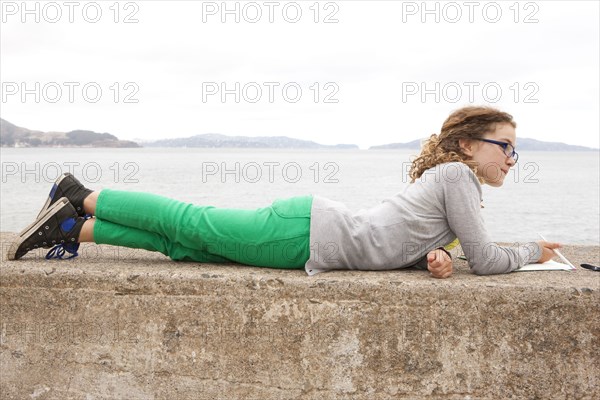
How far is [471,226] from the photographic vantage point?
2744 mm

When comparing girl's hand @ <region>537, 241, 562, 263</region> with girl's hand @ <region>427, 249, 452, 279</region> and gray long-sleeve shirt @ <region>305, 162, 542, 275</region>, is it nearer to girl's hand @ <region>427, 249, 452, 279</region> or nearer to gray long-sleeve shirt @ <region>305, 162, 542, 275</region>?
gray long-sleeve shirt @ <region>305, 162, 542, 275</region>

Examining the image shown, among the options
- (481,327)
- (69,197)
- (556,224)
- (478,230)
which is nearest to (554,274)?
(478,230)

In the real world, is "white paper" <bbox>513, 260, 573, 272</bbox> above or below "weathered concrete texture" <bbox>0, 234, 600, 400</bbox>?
above

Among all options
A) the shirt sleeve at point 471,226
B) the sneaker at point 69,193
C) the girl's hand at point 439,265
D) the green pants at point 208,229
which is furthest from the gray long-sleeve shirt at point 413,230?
the sneaker at point 69,193

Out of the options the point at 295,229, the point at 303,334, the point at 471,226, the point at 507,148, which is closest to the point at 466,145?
the point at 507,148

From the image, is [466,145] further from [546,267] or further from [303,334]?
[303,334]

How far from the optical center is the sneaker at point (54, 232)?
2.78 m

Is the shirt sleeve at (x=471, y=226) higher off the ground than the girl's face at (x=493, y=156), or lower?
lower

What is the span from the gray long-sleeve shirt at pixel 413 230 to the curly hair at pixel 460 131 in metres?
0.16

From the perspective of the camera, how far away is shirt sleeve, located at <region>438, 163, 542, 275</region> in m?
2.71

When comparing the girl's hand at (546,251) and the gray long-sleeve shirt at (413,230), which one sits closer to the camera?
the gray long-sleeve shirt at (413,230)

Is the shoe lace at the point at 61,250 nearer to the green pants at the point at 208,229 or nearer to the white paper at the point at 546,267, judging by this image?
the green pants at the point at 208,229

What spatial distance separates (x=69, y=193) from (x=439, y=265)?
5.93 feet

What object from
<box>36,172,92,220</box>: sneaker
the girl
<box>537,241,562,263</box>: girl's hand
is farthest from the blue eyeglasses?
<box>36,172,92,220</box>: sneaker
